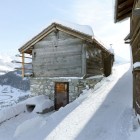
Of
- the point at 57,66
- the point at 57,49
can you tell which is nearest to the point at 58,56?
the point at 57,49

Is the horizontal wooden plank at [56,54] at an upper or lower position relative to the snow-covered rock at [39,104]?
upper

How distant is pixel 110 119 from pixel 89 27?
27.9 feet

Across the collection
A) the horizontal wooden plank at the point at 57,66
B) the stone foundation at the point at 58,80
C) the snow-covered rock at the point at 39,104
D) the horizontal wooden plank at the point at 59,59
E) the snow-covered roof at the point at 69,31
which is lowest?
the snow-covered rock at the point at 39,104

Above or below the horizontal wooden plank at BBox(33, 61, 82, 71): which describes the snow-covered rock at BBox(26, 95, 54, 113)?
below

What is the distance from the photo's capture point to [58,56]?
1680cm

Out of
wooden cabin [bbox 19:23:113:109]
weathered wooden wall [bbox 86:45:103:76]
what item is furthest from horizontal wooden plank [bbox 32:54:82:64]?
weathered wooden wall [bbox 86:45:103:76]

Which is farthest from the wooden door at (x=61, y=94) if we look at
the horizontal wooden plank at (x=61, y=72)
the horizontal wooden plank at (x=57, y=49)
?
the horizontal wooden plank at (x=57, y=49)

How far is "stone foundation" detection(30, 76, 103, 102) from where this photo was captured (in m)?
15.8

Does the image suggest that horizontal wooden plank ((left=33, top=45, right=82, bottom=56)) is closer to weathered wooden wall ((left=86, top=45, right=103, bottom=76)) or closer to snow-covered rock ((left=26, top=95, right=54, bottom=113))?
weathered wooden wall ((left=86, top=45, right=103, bottom=76))

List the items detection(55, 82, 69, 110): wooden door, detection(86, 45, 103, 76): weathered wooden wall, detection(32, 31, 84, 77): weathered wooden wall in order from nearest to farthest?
1. detection(32, 31, 84, 77): weathered wooden wall
2. detection(86, 45, 103, 76): weathered wooden wall
3. detection(55, 82, 69, 110): wooden door

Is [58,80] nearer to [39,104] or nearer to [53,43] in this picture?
[39,104]

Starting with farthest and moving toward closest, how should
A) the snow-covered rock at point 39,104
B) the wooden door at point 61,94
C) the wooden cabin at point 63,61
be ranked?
the wooden door at point 61,94
the snow-covered rock at point 39,104
the wooden cabin at point 63,61

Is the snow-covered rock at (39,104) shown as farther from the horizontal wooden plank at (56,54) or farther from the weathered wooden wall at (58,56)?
the horizontal wooden plank at (56,54)

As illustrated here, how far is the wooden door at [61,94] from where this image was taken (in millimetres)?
16438
